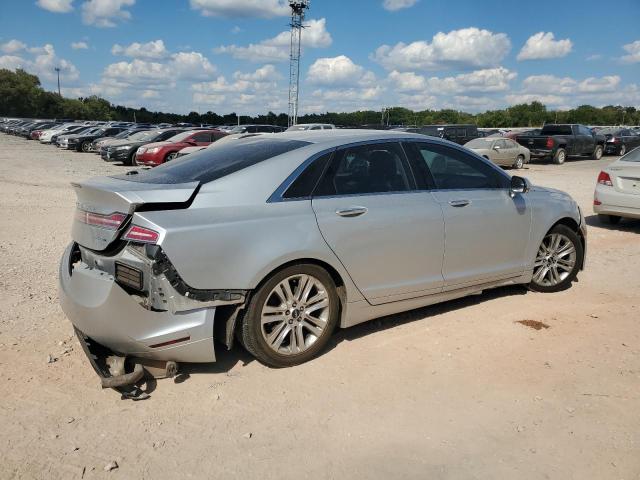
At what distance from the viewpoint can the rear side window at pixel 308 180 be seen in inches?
151

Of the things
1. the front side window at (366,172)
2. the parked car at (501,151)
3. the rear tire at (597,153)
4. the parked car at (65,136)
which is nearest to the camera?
the front side window at (366,172)

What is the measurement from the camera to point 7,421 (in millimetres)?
3156

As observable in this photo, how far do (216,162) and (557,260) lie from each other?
3618 millimetres

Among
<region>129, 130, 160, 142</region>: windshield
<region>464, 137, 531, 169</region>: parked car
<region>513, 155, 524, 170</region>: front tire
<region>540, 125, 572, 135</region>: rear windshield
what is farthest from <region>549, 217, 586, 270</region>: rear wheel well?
<region>540, 125, 572, 135</region>: rear windshield

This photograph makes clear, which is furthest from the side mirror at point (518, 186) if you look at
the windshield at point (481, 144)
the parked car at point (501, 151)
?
the windshield at point (481, 144)

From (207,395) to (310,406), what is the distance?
2.20 ft

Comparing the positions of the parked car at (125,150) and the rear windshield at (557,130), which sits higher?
the rear windshield at (557,130)

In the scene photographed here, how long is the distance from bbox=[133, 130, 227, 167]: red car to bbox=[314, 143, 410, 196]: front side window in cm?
1660

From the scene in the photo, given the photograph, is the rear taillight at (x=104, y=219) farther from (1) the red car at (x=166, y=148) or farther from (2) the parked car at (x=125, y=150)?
(2) the parked car at (x=125, y=150)

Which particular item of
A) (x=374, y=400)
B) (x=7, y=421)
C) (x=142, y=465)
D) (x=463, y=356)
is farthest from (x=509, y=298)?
(x=7, y=421)

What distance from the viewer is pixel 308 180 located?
392cm

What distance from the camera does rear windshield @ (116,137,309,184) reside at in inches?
148

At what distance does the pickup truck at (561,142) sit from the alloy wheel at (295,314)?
957 inches

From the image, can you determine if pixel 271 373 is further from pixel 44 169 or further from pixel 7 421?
pixel 44 169
